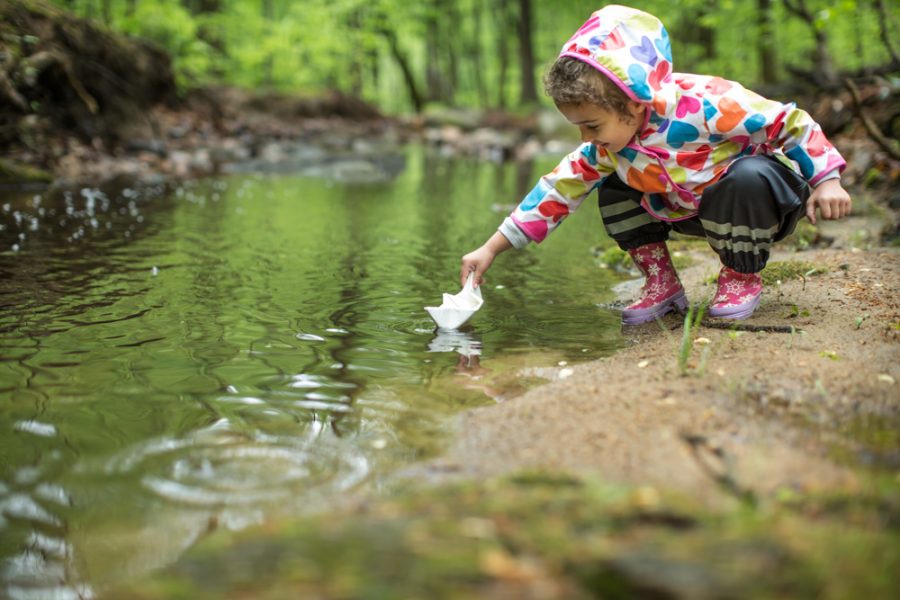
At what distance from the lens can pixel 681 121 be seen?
8.93 feet

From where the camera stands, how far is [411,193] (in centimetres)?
887

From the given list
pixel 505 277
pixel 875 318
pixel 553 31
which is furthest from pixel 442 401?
pixel 553 31

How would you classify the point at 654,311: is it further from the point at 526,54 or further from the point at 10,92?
the point at 526,54

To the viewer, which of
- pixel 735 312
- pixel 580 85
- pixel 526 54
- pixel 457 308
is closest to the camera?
pixel 580 85

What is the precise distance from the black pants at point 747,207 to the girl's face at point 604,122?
0.37 meters

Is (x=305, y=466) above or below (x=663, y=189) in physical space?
below

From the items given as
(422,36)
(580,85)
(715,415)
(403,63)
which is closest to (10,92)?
(580,85)

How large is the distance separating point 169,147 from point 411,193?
14.8 feet

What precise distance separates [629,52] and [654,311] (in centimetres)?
111

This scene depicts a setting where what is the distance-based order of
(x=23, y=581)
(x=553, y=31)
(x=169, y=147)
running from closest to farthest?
(x=23, y=581) < (x=169, y=147) < (x=553, y=31)

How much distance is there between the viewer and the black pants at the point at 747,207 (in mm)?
2756

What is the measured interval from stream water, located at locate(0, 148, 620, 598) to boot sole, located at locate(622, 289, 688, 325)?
0.10 metres

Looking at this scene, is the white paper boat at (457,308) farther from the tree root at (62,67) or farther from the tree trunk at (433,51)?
the tree trunk at (433,51)

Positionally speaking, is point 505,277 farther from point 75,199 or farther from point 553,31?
point 553,31
